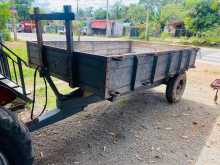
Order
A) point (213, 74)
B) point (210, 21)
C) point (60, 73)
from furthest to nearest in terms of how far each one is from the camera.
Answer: point (210, 21) → point (213, 74) → point (60, 73)

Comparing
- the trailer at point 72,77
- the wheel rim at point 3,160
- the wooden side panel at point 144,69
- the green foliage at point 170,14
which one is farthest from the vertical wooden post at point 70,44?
the green foliage at point 170,14

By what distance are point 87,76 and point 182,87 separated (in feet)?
9.73

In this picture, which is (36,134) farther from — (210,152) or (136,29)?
(136,29)

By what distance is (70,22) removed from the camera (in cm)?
236

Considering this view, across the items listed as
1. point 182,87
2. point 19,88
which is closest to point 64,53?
point 19,88

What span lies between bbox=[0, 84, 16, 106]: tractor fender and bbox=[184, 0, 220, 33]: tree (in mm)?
21292

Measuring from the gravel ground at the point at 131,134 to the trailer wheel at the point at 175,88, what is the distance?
6.0 inches

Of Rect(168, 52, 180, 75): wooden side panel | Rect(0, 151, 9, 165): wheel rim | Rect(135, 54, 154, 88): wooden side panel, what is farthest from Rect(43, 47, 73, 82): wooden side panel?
Rect(168, 52, 180, 75): wooden side panel

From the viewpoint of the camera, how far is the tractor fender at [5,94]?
2.15 meters

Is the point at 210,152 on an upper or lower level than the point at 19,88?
lower

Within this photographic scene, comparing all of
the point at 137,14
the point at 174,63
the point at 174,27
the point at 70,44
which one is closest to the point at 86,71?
the point at 70,44

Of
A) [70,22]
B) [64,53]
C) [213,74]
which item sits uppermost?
[70,22]

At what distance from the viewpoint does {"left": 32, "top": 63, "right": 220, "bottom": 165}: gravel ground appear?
2.80 metres

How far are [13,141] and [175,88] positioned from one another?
3.37m
